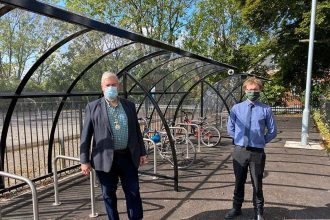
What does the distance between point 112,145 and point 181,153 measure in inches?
159

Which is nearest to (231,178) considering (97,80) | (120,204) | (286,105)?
(120,204)

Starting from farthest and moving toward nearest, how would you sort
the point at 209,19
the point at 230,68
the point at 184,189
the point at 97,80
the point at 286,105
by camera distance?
the point at 209,19 < the point at 286,105 < the point at 230,68 < the point at 97,80 < the point at 184,189

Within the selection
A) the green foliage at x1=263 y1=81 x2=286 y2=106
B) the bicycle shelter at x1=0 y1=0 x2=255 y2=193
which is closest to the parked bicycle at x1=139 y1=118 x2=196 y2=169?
the bicycle shelter at x1=0 y1=0 x2=255 y2=193

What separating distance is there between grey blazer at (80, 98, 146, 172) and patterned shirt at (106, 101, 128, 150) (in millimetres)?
38

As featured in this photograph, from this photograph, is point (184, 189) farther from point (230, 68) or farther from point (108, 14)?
point (108, 14)

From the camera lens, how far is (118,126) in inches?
126

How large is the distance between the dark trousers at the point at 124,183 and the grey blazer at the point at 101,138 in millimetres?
78

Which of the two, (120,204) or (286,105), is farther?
(286,105)

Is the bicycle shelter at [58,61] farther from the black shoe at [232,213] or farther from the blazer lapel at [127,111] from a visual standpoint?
the black shoe at [232,213]

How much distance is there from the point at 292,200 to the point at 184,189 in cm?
159

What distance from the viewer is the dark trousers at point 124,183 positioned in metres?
3.22

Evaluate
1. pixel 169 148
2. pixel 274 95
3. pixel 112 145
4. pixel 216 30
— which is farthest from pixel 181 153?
pixel 216 30

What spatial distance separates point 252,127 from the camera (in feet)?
12.1

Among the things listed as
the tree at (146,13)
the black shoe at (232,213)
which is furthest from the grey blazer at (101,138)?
the tree at (146,13)
